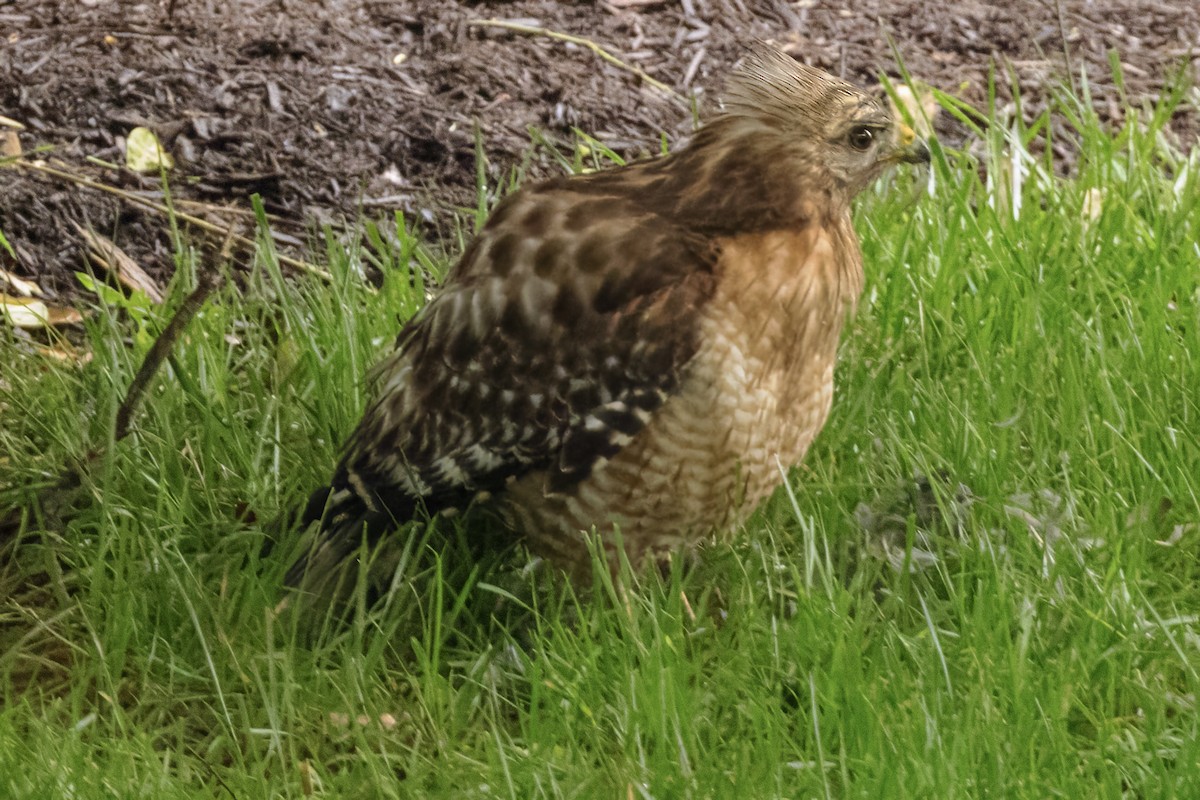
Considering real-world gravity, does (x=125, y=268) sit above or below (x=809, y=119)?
below

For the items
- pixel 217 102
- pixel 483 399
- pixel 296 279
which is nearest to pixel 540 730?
pixel 483 399

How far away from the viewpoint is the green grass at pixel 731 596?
2.88 meters

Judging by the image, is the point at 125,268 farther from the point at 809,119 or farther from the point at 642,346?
the point at 809,119

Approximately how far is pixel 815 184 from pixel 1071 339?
1075mm

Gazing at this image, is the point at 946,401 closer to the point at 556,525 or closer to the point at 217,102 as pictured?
the point at 556,525

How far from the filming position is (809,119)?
130 inches

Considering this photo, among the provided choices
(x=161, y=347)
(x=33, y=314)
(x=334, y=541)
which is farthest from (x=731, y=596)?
(x=33, y=314)

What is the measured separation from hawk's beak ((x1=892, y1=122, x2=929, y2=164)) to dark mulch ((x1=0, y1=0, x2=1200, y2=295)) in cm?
141

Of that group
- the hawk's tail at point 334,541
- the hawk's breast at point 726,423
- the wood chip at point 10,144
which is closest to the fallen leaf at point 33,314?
the wood chip at point 10,144

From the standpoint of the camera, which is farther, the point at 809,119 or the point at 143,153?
the point at 143,153

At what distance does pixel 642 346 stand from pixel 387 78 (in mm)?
2900

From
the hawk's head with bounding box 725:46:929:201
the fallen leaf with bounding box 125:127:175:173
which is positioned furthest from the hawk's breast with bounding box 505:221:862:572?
the fallen leaf with bounding box 125:127:175:173

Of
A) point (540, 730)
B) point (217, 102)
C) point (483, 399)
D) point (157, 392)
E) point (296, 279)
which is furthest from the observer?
point (217, 102)

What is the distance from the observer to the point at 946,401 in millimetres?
3779
